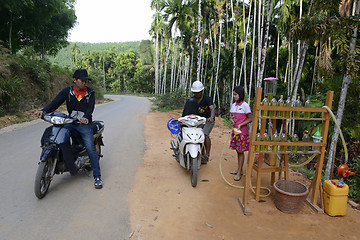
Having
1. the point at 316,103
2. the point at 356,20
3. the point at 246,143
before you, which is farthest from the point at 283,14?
the point at 246,143

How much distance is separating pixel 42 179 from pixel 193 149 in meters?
2.45

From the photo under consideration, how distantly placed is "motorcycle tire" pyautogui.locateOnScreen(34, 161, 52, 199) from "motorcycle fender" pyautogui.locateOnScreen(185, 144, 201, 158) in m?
2.29

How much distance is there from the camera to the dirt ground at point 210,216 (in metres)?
2.85

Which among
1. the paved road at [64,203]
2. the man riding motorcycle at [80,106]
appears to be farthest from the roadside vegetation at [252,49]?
the man riding motorcycle at [80,106]

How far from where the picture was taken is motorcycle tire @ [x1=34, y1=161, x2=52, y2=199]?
3.20 meters

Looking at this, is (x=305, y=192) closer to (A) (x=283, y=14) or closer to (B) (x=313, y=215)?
→ (B) (x=313, y=215)

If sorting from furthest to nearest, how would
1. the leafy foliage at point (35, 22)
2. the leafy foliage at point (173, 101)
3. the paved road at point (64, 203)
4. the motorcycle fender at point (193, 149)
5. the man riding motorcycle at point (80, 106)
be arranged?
the leafy foliage at point (173, 101) → the leafy foliage at point (35, 22) → the motorcycle fender at point (193, 149) → the man riding motorcycle at point (80, 106) → the paved road at point (64, 203)

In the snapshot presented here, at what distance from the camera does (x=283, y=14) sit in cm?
1134

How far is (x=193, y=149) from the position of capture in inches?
162

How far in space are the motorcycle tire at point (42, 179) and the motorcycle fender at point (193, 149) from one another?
2290 mm

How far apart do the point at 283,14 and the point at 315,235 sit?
11.4 metres

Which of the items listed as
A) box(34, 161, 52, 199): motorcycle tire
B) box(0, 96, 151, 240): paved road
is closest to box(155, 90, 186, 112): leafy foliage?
box(0, 96, 151, 240): paved road

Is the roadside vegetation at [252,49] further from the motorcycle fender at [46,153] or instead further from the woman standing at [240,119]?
the motorcycle fender at [46,153]

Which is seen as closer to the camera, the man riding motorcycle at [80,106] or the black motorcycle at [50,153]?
the black motorcycle at [50,153]
